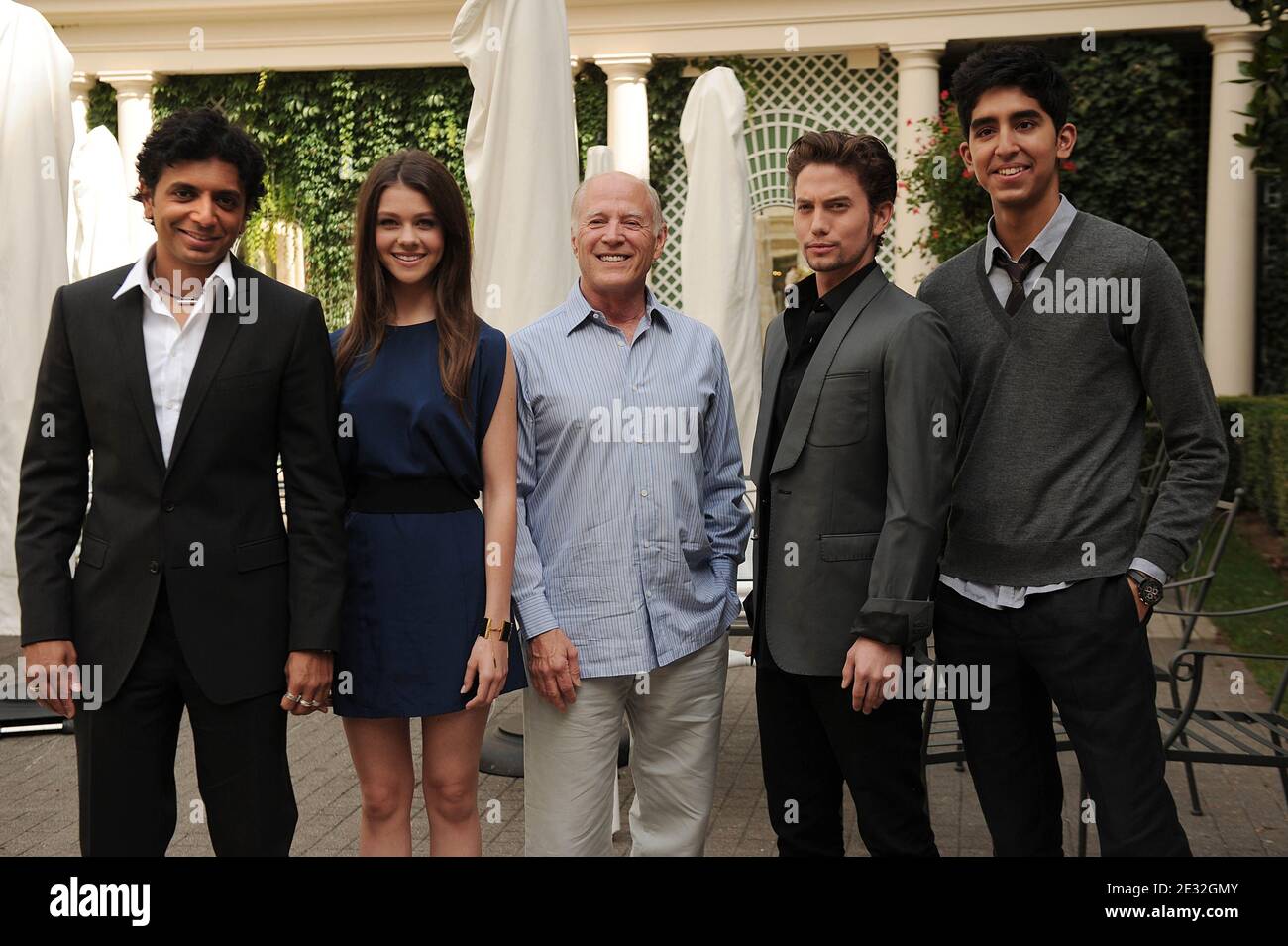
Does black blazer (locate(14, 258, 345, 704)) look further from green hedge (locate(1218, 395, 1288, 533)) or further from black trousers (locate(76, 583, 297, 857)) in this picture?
green hedge (locate(1218, 395, 1288, 533))

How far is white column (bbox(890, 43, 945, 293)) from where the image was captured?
42.1 feet

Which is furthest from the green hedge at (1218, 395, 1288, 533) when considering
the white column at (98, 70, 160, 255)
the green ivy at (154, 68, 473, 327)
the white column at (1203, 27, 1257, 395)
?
the white column at (98, 70, 160, 255)

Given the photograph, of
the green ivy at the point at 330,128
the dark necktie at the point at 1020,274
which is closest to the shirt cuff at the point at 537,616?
the dark necktie at the point at 1020,274

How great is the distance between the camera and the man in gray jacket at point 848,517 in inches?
105

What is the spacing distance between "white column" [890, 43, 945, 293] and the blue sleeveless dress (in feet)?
35.0

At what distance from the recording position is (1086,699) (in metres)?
2.69

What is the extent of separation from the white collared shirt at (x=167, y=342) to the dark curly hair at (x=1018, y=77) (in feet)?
5.59

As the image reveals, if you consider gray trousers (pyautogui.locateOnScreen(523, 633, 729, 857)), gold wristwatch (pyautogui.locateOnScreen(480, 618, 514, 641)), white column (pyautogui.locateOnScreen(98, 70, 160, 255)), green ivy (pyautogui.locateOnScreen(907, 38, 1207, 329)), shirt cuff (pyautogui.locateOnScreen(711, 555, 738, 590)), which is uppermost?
white column (pyautogui.locateOnScreen(98, 70, 160, 255))

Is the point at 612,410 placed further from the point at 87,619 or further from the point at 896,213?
the point at 896,213

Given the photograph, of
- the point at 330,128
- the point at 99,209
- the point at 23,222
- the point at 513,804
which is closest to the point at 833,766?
the point at 513,804

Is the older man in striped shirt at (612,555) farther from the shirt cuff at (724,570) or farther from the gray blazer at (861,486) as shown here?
the gray blazer at (861,486)

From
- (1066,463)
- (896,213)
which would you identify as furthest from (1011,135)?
(896,213)

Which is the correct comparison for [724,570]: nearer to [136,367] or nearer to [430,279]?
[430,279]

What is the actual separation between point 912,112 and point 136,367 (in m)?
11.6
